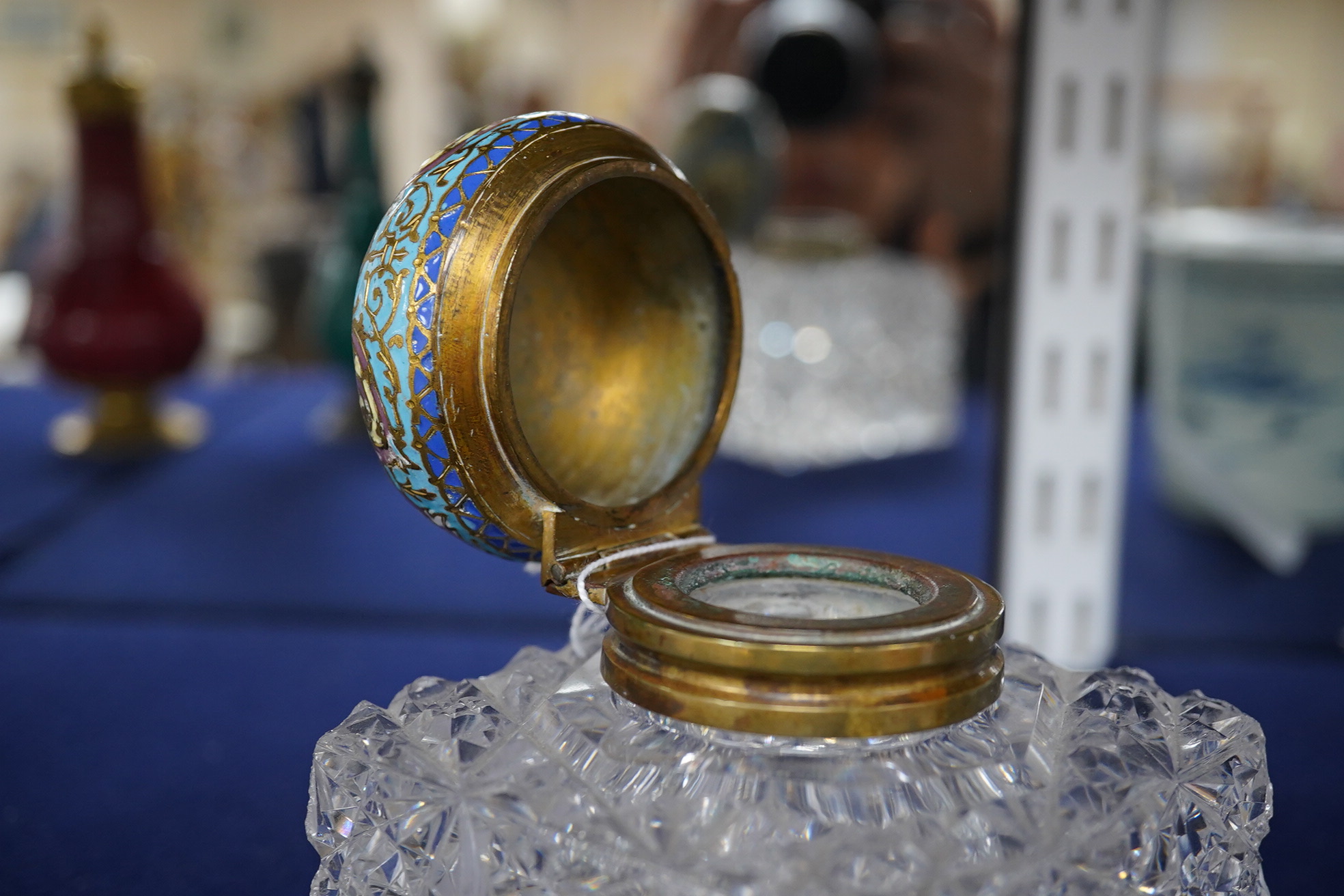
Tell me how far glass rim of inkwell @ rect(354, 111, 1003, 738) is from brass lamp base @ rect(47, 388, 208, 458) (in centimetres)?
108

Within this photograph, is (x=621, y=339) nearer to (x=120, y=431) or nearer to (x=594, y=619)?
(x=594, y=619)

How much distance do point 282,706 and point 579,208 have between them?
42 centimetres

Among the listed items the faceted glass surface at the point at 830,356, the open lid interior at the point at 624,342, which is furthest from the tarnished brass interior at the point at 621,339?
the faceted glass surface at the point at 830,356

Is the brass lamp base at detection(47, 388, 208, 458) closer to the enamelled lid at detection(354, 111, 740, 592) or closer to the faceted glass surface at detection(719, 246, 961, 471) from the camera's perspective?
the faceted glass surface at detection(719, 246, 961, 471)

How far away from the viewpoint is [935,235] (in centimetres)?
195

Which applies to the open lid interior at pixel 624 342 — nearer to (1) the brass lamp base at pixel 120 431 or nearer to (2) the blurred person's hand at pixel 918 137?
(1) the brass lamp base at pixel 120 431

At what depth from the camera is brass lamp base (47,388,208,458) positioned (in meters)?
1.45

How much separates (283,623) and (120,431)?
24.7 inches

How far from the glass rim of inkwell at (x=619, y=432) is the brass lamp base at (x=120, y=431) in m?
1.08

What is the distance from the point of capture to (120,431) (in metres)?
1.47

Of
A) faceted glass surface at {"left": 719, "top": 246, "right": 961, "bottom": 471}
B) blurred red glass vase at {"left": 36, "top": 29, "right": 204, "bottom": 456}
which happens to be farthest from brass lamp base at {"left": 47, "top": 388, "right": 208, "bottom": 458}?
faceted glass surface at {"left": 719, "top": 246, "right": 961, "bottom": 471}

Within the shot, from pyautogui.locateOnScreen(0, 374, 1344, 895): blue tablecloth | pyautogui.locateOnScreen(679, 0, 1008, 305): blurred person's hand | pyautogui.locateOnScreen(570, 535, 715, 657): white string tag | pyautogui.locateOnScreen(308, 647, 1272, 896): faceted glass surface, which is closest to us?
pyautogui.locateOnScreen(308, 647, 1272, 896): faceted glass surface

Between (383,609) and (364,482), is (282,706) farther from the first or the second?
(364,482)

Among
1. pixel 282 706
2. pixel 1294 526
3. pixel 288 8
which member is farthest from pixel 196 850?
pixel 288 8
